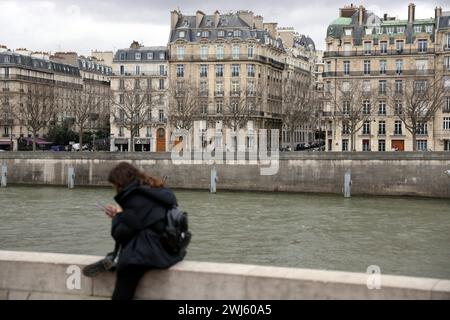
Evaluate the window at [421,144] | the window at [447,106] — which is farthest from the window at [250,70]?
the window at [447,106]

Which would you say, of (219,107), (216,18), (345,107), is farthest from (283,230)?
(216,18)

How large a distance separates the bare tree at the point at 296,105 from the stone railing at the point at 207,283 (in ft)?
141

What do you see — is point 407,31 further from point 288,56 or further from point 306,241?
point 306,241

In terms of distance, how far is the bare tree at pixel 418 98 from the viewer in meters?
42.2

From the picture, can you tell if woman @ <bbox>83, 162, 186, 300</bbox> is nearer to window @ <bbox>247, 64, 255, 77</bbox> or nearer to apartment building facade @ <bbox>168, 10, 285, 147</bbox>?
apartment building facade @ <bbox>168, 10, 285, 147</bbox>

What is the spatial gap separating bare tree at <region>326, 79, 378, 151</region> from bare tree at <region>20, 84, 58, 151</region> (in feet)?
71.5

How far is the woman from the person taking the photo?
472 centimetres

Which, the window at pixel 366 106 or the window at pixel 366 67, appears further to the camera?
the window at pixel 366 67

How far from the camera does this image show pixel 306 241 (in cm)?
1800

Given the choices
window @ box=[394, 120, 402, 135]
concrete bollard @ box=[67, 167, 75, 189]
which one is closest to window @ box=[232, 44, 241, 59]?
window @ box=[394, 120, 402, 135]

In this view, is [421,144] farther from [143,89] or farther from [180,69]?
[143,89]

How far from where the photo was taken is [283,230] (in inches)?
786

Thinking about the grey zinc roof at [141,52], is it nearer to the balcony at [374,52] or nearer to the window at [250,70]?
the window at [250,70]
